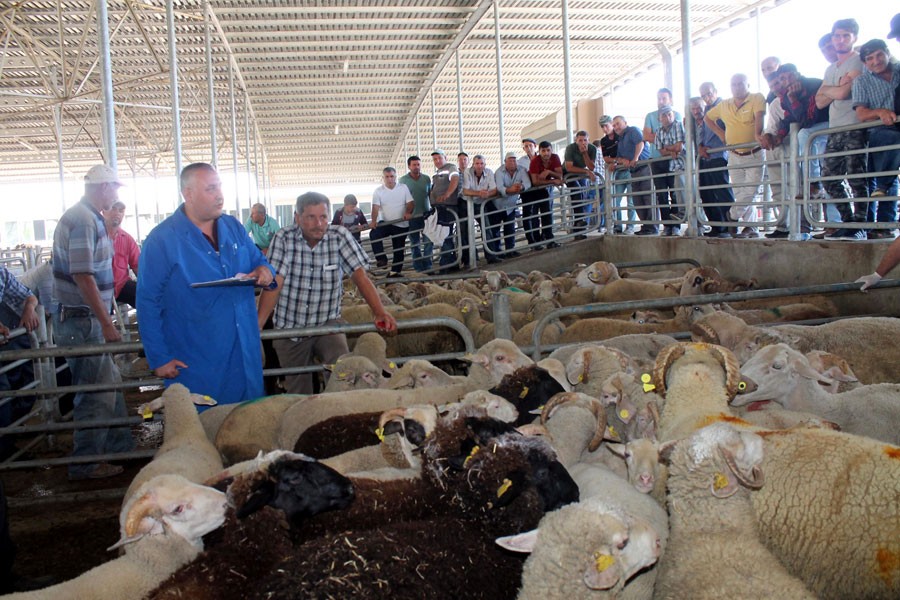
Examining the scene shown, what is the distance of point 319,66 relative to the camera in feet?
69.9

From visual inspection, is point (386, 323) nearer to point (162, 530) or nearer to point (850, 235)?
point (162, 530)

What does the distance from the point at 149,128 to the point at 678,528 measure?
28441 mm

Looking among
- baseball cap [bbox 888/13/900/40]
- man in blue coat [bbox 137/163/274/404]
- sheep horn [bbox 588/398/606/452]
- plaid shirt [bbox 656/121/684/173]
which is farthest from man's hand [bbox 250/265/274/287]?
plaid shirt [bbox 656/121/684/173]

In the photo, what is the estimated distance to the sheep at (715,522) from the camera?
198 cm

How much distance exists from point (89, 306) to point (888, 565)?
4.83 m

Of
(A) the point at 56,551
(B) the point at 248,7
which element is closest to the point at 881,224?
(A) the point at 56,551

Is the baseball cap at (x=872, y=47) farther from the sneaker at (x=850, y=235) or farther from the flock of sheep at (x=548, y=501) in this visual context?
the flock of sheep at (x=548, y=501)

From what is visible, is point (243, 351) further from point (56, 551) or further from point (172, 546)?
point (172, 546)

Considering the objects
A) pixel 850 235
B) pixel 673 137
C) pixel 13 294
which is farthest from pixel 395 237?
pixel 13 294

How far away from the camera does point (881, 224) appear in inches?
239

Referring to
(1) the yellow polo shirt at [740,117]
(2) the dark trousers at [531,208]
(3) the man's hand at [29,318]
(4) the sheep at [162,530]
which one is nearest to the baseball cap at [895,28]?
(1) the yellow polo shirt at [740,117]

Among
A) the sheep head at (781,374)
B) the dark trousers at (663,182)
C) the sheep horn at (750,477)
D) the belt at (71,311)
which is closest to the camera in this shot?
the sheep horn at (750,477)

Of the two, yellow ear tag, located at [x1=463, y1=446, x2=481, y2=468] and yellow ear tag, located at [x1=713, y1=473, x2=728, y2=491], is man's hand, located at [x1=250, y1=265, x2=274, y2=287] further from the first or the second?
yellow ear tag, located at [x1=713, y1=473, x2=728, y2=491]

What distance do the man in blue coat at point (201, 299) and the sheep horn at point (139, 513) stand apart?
148 centimetres
